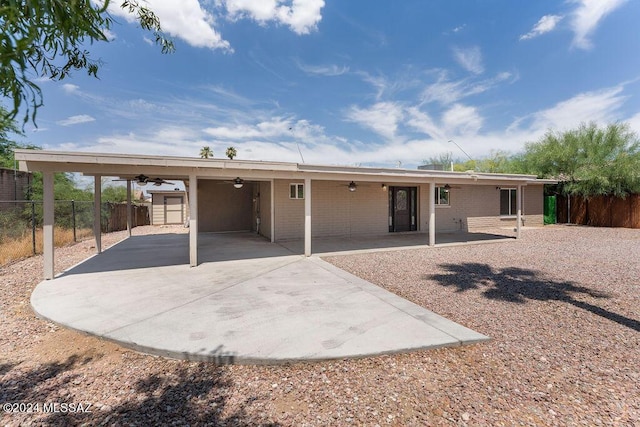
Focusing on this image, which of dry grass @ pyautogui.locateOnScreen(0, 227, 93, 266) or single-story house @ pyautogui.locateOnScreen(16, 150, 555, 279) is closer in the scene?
single-story house @ pyautogui.locateOnScreen(16, 150, 555, 279)

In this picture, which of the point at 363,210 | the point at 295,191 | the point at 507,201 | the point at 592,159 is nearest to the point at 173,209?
the point at 295,191

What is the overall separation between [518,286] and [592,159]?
16022 millimetres

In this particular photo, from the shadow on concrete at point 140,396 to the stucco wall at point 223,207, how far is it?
11102mm

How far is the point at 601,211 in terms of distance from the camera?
16.4 m

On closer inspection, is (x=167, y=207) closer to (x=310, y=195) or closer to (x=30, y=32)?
(x=310, y=195)

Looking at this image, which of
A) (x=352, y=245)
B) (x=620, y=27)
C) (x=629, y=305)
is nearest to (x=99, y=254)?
(x=352, y=245)

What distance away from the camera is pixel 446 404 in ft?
7.81

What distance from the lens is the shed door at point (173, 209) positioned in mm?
20922

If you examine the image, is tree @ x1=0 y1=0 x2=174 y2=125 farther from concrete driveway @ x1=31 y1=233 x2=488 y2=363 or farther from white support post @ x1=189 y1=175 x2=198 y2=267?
Result: white support post @ x1=189 y1=175 x2=198 y2=267

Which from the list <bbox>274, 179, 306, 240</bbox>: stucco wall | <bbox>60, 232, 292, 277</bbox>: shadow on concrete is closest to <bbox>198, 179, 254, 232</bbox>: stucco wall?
<bbox>60, 232, 292, 277</bbox>: shadow on concrete

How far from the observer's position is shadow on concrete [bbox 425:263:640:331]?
4480mm

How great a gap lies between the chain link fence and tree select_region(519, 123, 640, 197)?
23582 millimetres

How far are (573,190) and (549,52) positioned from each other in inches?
313

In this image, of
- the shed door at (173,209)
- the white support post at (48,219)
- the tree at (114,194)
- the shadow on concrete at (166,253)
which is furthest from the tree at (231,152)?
the white support post at (48,219)
